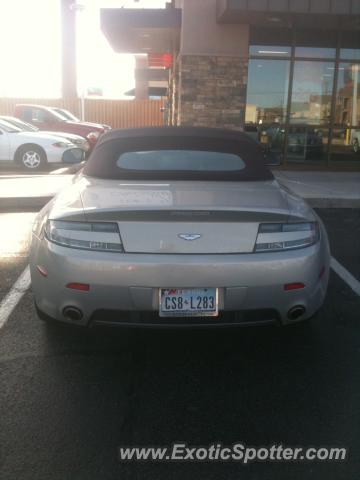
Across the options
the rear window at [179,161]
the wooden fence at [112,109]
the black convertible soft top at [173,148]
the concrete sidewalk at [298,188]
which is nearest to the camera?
the black convertible soft top at [173,148]

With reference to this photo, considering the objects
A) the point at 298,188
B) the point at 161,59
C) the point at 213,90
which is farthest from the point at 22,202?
the point at 161,59

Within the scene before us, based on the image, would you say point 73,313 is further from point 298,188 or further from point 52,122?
point 52,122

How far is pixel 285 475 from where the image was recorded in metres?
2.37

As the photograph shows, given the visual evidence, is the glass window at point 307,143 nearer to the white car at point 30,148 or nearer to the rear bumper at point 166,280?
the white car at point 30,148

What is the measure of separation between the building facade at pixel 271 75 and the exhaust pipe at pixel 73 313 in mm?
9981

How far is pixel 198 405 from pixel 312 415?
60cm

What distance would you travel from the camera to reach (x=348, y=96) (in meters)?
13.2

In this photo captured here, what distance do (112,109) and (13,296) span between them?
23.4m

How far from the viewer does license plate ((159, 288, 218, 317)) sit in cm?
303

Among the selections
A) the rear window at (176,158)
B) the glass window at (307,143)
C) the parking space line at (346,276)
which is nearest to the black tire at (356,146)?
the glass window at (307,143)

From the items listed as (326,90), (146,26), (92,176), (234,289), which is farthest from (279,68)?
(234,289)

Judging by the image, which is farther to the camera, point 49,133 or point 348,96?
point 49,133

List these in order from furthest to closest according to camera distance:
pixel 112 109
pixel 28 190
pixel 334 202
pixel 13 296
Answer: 1. pixel 112 109
2. pixel 28 190
3. pixel 334 202
4. pixel 13 296

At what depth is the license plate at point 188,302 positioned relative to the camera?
9.94 feet
